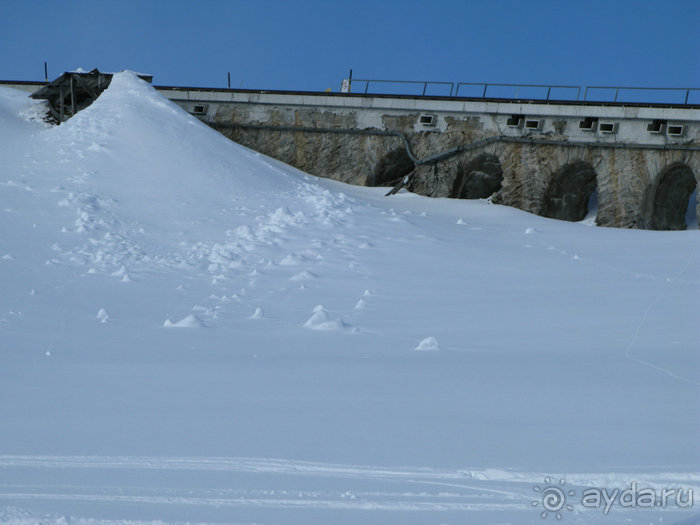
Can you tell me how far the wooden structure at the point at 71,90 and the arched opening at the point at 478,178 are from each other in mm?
9895

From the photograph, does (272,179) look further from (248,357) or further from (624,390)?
(624,390)

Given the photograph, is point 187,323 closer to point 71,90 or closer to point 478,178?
point 478,178

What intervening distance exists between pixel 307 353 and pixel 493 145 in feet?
49.8

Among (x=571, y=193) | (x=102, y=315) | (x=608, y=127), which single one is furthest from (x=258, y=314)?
(x=571, y=193)

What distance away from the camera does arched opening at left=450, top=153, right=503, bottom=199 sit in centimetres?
2217

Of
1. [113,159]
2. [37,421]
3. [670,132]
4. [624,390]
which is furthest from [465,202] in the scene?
[37,421]

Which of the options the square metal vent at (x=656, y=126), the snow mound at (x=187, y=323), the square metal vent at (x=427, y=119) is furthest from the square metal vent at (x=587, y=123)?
the snow mound at (x=187, y=323)

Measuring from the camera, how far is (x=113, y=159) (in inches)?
582

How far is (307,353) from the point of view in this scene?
745 cm

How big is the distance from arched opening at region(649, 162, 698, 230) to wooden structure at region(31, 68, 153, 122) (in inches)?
576

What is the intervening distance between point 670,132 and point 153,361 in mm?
15832

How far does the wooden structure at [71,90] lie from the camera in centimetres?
2236

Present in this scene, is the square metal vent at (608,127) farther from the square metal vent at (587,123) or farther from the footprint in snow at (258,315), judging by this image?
the footprint in snow at (258,315)

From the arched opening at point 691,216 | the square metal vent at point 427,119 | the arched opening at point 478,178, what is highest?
the square metal vent at point 427,119
